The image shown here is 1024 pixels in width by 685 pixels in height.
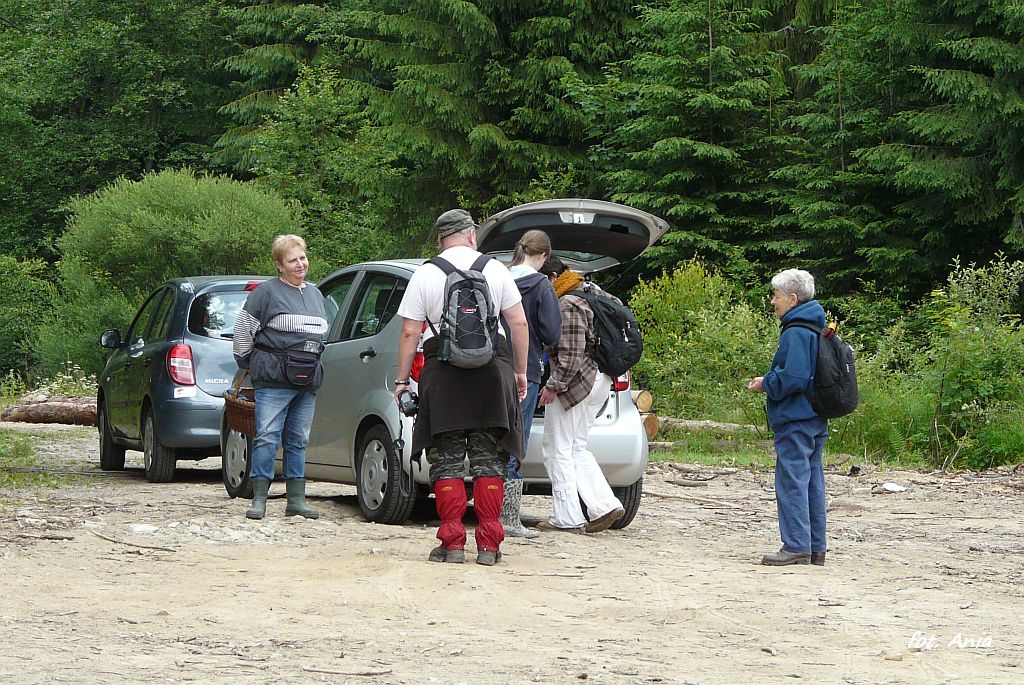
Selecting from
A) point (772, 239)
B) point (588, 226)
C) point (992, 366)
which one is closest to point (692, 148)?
point (772, 239)

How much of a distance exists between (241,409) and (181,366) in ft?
7.33

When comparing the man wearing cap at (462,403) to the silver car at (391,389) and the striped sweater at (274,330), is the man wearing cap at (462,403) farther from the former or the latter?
the striped sweater at (274,330)

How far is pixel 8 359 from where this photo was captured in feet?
133

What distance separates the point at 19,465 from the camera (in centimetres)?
1348

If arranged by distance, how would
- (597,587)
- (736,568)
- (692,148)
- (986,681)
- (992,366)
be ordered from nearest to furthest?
(986,681) → (597,587) → (736,568) → (992,366) → (692,148)

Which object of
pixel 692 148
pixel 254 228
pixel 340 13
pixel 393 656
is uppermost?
pixel 340 13

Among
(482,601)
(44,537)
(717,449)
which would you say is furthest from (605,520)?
(717,449)

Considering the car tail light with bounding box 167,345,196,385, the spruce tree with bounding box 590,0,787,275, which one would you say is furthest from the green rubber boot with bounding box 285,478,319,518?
the spruce tree with bounding box 590,0,787,275

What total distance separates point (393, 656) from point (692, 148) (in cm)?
2449

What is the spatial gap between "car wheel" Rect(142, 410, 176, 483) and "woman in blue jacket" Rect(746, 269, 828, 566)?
6.14m

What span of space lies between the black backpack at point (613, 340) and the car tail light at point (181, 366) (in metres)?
4.37

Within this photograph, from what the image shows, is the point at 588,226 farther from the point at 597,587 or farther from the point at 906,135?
the point at 906,135

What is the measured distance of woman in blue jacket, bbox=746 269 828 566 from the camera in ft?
25.4

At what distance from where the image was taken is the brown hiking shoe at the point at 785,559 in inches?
309
